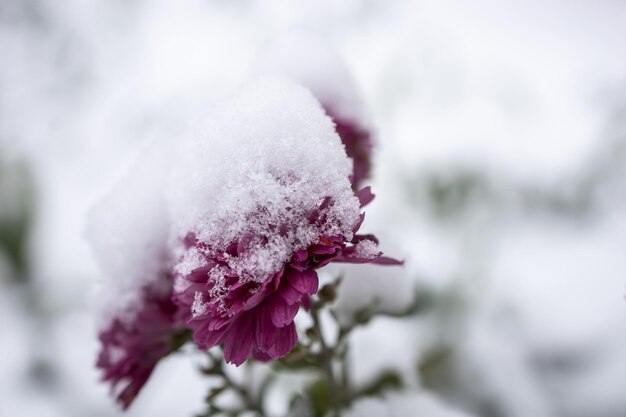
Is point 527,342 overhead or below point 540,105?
below

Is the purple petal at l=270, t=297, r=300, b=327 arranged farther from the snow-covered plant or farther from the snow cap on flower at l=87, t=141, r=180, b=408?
the snow cap on flower at l=87, t=141, r=180, b=408

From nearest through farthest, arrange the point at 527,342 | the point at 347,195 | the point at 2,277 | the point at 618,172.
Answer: the point at 347,195 < the point at 527,342 < the point at 618,172 < the point at 2,277

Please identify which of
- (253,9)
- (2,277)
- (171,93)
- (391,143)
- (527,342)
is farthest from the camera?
(253,9)

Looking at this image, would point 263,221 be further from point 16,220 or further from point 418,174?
point 16,220

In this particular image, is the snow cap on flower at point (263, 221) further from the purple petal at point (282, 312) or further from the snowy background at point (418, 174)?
the snowy background at point (418, 174)

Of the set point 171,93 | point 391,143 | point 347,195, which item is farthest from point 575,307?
point 171,93

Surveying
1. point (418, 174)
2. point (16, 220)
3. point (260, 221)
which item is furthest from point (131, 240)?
point (16, 220)

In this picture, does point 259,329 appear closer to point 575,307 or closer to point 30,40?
point 575,307
